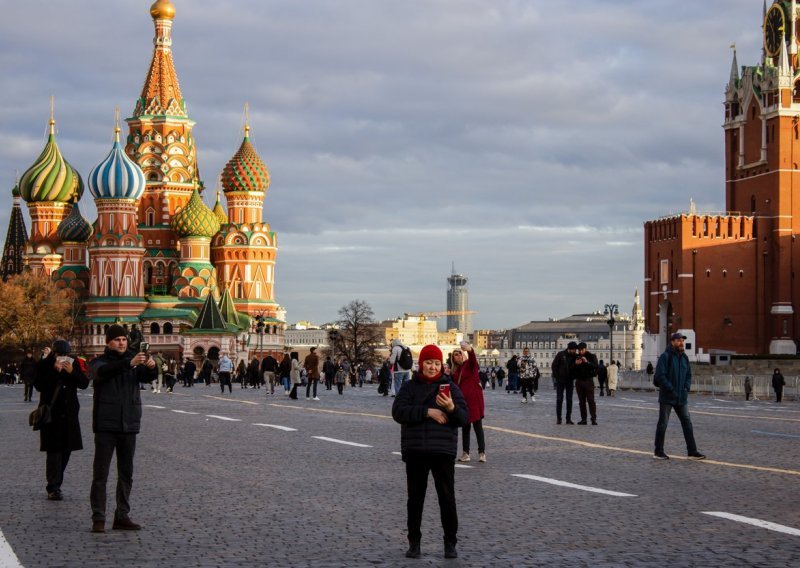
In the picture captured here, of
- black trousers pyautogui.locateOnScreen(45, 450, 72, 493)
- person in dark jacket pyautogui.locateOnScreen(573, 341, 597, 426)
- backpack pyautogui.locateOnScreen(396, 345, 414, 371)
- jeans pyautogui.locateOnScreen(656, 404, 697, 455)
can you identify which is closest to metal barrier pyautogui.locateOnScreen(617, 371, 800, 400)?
backpack pyautogui.locateOnScreen(396, 345, 414, 371)

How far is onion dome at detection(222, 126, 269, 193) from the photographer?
112750mm

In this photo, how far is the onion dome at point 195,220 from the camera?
109 m

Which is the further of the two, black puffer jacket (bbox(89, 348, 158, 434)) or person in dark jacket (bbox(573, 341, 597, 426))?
person in dark jacket (bbox(573, 341, 597, 426))

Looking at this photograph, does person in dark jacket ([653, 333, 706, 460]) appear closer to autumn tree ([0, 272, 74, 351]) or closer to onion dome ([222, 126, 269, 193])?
autumn tree ([0, 272, 74, 351])

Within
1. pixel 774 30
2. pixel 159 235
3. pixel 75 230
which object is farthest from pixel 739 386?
pixel 75 230

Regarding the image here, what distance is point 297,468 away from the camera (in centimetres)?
1584

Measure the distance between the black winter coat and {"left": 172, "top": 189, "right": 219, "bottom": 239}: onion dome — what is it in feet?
316

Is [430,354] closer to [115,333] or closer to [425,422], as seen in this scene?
[425,422]

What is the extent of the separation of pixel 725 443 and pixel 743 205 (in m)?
87.1

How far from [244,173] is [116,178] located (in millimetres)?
11089

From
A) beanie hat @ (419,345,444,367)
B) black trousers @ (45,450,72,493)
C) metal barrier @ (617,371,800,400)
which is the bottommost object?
black trousers @ (45,450,72,493)

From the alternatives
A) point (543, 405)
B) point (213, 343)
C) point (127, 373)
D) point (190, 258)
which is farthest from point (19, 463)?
point (190, 258)

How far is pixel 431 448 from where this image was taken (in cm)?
940

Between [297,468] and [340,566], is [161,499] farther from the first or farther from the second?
[340,566]
